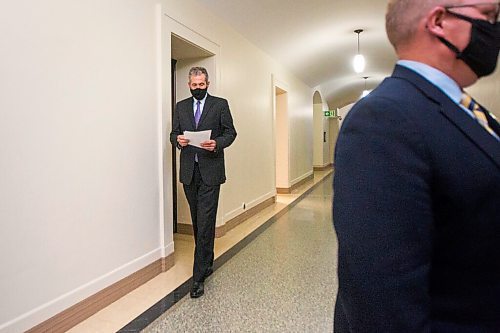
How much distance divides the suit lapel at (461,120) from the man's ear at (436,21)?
0.08 m

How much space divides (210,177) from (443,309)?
2247 mm

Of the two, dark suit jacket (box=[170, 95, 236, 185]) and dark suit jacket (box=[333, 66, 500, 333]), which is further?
dark suit jacket (box=[170, 95, 236, 185])

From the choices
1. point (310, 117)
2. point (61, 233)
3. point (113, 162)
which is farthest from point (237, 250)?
point (310, 117)

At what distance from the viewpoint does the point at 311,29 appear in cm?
550

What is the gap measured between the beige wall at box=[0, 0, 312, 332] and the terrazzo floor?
63 cm

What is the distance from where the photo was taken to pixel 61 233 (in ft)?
7.09

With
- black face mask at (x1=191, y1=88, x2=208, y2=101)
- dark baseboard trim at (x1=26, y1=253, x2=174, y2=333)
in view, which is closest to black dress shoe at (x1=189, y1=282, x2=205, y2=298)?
dark baseboard trim at (x1=26, y1=253, x2=174, y2=333)

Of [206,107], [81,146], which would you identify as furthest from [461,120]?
[206,107]

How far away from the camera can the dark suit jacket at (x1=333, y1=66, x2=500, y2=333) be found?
586mm

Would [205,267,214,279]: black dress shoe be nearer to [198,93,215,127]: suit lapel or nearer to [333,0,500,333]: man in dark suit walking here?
[198,93,215,127]: suit lapel

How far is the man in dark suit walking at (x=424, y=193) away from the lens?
59cm

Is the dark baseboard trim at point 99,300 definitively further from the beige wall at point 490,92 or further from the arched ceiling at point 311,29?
the beige wall at point 490,92

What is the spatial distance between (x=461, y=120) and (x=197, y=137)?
2270 mm

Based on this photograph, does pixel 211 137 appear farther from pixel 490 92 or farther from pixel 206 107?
pixel 490 92
